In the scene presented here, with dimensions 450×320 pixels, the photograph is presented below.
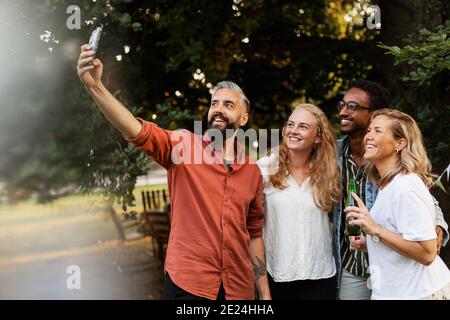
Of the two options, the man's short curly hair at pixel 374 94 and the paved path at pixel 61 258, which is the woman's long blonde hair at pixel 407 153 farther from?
the paved path at pixel 61 258

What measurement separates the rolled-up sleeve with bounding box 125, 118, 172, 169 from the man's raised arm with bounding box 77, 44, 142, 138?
1.3 inches

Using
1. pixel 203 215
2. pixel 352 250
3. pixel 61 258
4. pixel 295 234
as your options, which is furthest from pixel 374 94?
pixel 61 258

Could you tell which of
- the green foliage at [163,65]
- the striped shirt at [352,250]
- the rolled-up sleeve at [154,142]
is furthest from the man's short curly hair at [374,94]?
the rolled-up sleeve at [154,142]

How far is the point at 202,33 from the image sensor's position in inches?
205

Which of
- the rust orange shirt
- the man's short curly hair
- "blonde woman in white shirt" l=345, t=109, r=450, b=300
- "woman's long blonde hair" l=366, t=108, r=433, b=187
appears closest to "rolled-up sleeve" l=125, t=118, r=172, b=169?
the rust orange shirt

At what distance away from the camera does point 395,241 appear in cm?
264

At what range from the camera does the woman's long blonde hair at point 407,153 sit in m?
2.79

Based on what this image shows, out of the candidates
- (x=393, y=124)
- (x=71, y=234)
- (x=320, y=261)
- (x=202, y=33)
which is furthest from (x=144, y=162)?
(x=393, y=124)

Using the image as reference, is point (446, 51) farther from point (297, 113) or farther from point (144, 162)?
point (144, 162)

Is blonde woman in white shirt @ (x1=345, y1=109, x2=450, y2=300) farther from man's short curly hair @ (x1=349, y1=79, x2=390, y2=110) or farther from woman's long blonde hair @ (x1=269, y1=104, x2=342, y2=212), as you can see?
man's short curly hair @ (x1=349, y1=79, x2=390, y2=110)

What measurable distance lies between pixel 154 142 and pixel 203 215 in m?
0.40

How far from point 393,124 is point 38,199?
5.00 feet

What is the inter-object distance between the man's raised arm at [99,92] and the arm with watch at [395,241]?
98 cm

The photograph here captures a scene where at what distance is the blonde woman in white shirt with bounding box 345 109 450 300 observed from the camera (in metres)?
2.64
